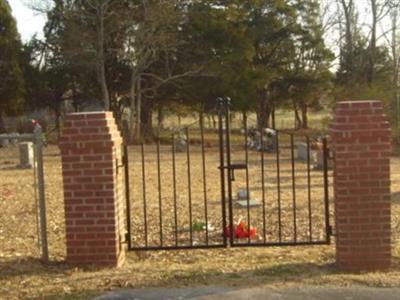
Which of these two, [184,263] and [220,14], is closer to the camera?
[184,263]

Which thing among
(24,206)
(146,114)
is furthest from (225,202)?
(146,114)

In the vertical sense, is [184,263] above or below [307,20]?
below

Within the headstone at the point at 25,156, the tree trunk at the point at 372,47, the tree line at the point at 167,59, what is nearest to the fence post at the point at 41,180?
the headstone at the point at 25,156

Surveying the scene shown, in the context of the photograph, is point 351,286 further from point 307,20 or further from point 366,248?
point 307,20

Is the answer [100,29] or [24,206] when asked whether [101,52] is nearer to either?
[100,29]

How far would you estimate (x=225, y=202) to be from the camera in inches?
357

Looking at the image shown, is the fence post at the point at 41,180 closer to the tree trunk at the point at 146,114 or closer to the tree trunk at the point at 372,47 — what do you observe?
the tree trunk at the point at 146,114

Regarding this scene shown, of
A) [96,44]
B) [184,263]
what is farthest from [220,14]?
[184,263]

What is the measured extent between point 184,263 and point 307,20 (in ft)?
129

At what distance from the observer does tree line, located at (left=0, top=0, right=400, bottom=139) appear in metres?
35.4

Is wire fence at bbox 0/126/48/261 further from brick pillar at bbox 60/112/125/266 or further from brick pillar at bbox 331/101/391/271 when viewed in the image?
brick pillar at bbox 331/101/391/271

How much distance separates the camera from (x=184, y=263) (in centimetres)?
793

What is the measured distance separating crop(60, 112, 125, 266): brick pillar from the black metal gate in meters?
0.49

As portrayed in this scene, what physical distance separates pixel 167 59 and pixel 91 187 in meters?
31.4
